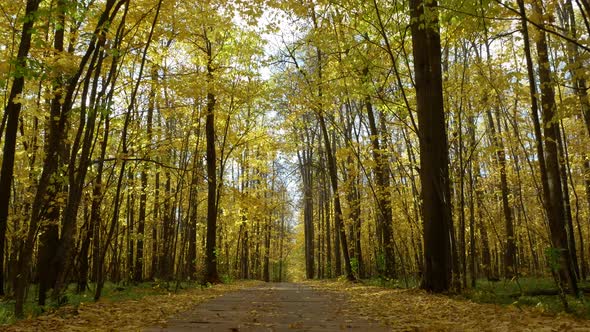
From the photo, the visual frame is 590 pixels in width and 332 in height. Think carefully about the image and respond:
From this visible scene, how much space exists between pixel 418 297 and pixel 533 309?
2486 mm

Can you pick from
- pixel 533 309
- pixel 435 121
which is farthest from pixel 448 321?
pixel 435 121

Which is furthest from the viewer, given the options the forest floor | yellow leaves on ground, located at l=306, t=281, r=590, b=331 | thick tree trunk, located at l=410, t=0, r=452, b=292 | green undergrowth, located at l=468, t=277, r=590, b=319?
thick tree trunk, located at l=410, t=0, r=452, b=292

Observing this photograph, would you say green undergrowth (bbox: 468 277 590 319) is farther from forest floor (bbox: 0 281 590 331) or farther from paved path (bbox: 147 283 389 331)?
paved path (bbox: 147 283 389 331)

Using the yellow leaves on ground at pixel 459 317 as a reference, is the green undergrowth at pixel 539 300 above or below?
below

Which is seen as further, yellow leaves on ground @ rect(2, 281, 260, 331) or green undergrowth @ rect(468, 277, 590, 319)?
green undergrowth @ rect(468, 277, 590, 319)

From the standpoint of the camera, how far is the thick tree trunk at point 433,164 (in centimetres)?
852

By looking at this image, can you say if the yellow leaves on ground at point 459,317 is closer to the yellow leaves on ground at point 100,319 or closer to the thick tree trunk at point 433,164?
the thick tree trunk at point 433,164

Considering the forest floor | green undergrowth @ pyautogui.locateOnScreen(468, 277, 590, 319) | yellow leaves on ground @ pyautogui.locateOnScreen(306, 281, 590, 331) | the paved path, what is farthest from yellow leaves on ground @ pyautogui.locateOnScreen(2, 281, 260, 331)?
green undergrowth @ pyautogui.locateOnScreen(468, 277, 590, 319)

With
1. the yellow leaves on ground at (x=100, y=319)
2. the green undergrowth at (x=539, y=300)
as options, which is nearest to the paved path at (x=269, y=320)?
the yellow leaves on ground at (x=100, y=319)

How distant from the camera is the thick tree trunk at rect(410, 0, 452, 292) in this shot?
8.52m

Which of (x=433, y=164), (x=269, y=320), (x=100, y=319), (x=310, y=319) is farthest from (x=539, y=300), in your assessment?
(x=100, y=319)

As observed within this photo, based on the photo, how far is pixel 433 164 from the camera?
8586 mm

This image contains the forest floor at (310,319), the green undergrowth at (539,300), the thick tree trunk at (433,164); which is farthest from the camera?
the thick tree trunk at (433,164)

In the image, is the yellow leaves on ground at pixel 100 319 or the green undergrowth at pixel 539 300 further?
the green undergrowth at pixel 539 300
